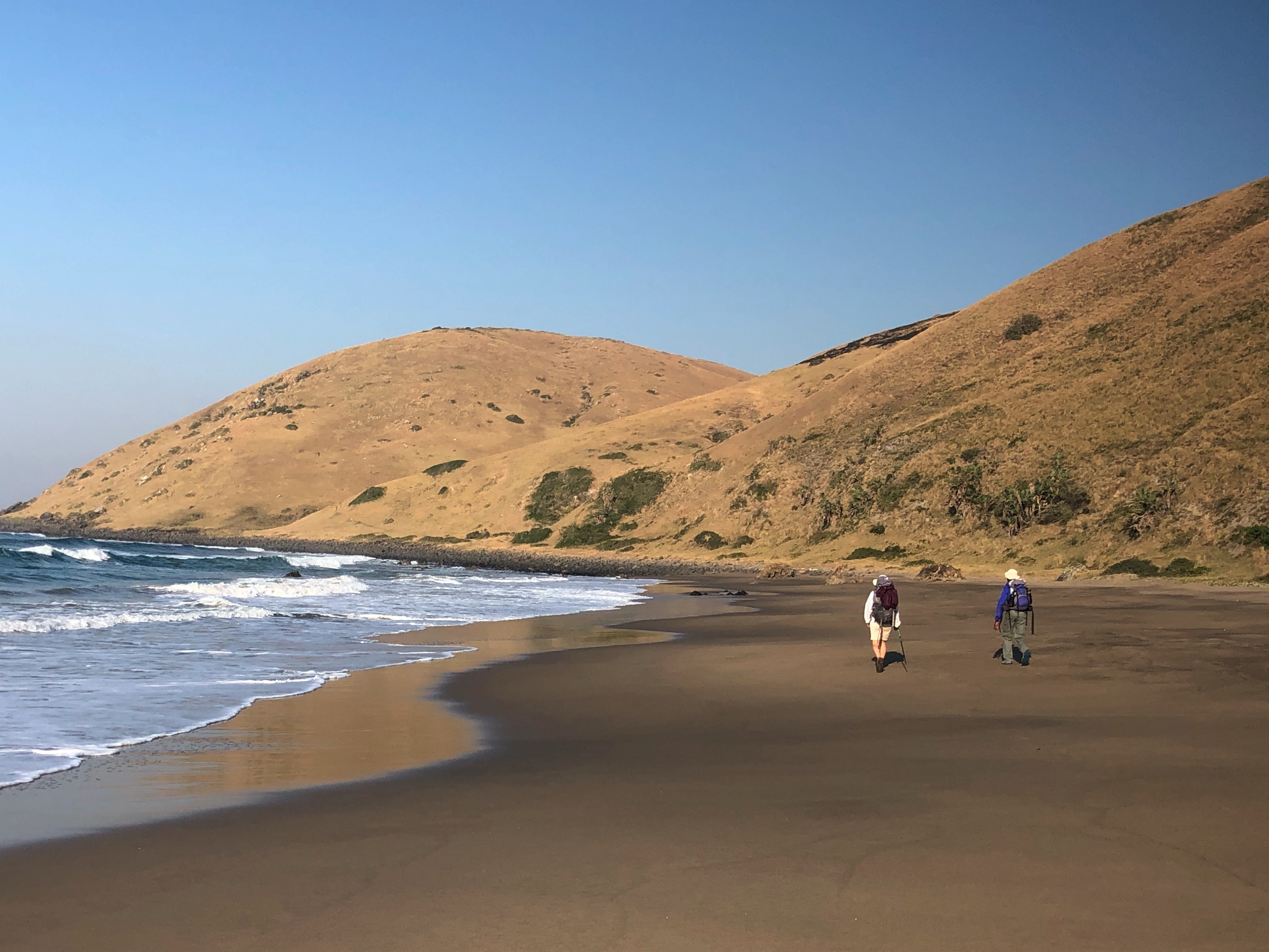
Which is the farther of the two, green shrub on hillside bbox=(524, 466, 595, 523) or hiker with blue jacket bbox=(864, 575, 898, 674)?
green shrub on hillside bbox=(524, 466, 595, 523)

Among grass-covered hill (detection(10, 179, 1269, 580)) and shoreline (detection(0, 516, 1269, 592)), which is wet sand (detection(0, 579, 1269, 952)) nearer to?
shoreline (detection(0, 516, 1269, 592))

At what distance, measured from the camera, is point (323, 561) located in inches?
3531

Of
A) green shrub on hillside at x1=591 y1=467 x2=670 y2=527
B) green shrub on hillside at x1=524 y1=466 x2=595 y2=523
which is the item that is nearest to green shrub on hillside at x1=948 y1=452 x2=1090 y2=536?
green shrub on hillside at x1=591 y1=467 x2=670 y2=527

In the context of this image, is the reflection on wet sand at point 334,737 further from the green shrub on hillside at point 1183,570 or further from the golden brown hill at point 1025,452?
the golden brown hill at point 1025,452

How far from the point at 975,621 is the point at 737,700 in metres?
14.0

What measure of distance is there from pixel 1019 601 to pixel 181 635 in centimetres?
1811

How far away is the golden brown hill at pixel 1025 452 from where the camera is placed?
52.8 metres

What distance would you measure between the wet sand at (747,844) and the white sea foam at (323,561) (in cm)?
6803

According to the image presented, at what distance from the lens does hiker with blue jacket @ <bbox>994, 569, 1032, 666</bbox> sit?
61.2ft

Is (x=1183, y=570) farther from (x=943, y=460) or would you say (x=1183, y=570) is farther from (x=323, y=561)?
(x=323, y=561)

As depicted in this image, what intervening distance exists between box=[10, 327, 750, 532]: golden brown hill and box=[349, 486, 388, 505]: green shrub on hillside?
1743 centimetres

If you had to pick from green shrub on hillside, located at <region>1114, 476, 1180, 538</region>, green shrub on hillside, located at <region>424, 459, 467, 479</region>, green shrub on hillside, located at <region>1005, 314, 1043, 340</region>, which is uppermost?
green shrub on hillside, located at <region>1005, 314, 1043, 340</region>

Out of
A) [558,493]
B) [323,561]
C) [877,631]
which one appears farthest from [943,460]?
[877,631]

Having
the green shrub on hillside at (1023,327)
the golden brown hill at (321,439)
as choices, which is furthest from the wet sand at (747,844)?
the golden brown hill at (321,439)
